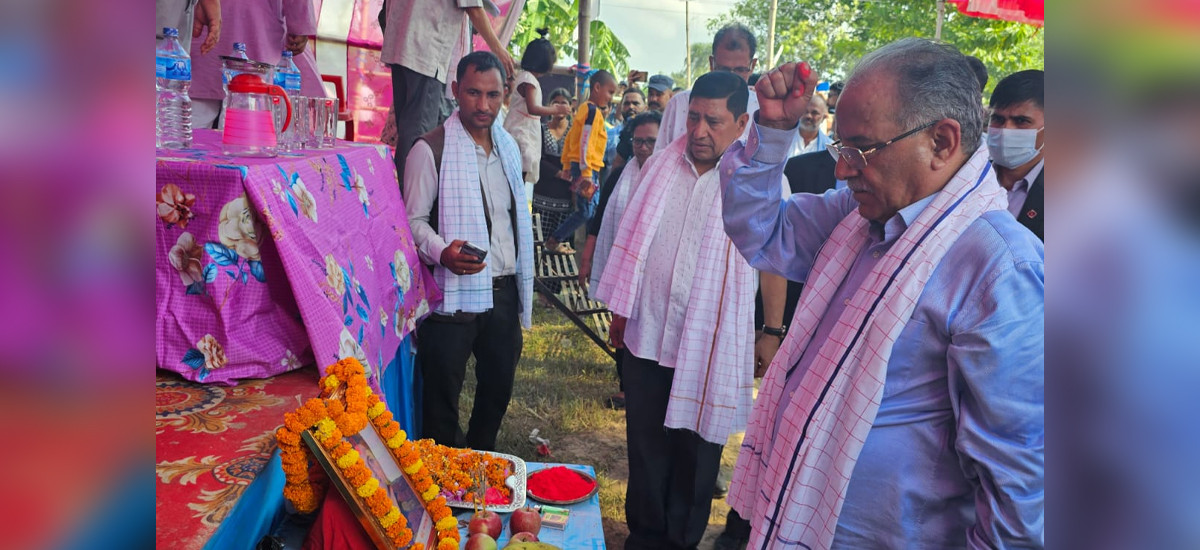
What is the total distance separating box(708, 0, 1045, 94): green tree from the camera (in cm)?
1748

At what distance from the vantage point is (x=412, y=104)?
4.20 meters

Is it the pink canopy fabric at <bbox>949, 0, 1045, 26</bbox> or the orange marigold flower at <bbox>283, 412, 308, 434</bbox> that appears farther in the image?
the pink canopy fabric at <bbox>949, 0, 1045, 26</bbox>

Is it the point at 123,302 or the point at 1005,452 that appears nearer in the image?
the point at 123,302

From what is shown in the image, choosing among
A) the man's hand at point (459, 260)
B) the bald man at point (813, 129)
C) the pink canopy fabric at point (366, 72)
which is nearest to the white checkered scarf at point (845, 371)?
the man's hand at point (459, 260)

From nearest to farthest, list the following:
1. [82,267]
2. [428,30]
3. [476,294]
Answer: [82,267]
[476,294]
[428,30]

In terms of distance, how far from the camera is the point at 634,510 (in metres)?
3.56

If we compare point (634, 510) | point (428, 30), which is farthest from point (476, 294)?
point (428, 30)

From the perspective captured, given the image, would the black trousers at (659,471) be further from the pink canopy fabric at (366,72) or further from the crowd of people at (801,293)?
the pink canopy fabric at (366,72)

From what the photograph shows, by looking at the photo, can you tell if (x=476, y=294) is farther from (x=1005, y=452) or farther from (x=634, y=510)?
(x=1005, y=452)

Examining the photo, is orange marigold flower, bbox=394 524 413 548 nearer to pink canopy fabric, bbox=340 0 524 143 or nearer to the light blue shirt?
the light blue shirt

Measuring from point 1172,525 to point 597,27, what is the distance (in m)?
18.8

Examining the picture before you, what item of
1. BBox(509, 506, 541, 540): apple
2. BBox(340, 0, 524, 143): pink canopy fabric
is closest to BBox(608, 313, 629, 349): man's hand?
BBox(509, 506, 541, 540): apple

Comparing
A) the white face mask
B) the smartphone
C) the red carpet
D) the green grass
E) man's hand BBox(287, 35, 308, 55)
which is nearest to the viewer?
the red carpet

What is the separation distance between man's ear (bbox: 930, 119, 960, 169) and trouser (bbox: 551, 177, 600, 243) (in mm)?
5380
